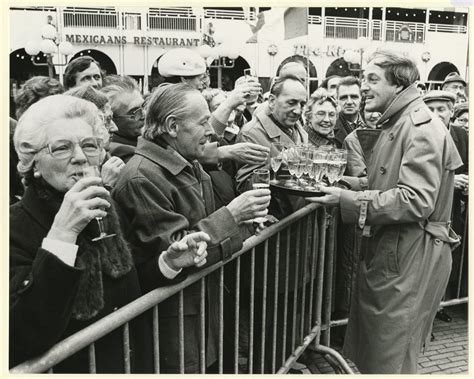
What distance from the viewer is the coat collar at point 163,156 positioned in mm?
2279

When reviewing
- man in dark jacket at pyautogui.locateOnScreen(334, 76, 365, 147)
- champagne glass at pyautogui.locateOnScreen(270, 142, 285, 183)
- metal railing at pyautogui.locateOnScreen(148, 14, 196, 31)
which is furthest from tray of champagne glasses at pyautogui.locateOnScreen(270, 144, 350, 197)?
metal railing at pyautogui.locateOnScreen(148, 14, 196, 31)

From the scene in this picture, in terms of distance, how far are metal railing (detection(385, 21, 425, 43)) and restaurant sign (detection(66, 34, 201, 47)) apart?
8831mm

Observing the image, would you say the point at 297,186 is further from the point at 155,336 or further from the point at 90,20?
the point at 90,20

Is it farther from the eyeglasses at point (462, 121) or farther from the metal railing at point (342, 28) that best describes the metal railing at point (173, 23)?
the eyeglasses at point (462, 121)

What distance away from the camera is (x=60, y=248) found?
1.46m

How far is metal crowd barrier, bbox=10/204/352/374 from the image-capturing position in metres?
2.13

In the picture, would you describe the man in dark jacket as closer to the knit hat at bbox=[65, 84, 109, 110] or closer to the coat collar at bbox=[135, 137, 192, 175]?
the knit hat at bbox=[65, 84, 109, 110]

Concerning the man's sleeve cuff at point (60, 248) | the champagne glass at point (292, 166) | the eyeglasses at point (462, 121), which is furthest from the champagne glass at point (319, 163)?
the eyeglasses at point (462, 121)

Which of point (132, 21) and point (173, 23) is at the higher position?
point (132, 21)

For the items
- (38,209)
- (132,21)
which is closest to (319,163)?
(38,209)

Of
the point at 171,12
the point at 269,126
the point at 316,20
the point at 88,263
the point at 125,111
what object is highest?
the point at 171,12

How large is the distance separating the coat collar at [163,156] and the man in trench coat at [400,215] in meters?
0.99

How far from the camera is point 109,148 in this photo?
3.03 meters

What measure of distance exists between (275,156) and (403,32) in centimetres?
2180
